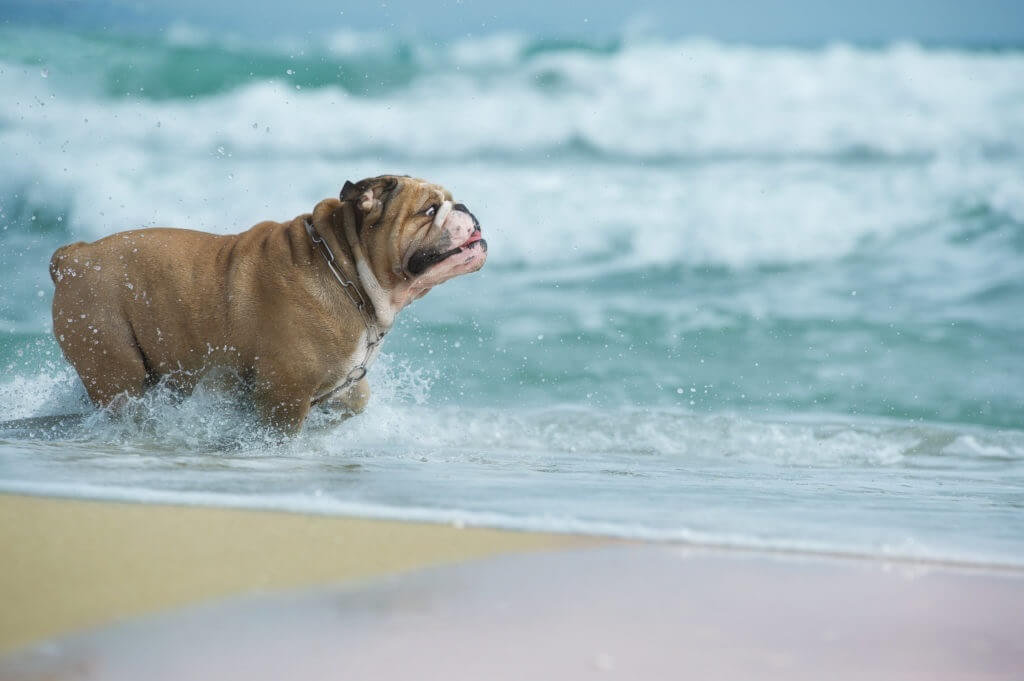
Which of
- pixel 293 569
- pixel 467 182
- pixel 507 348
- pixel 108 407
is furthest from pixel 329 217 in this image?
pixel 467 182

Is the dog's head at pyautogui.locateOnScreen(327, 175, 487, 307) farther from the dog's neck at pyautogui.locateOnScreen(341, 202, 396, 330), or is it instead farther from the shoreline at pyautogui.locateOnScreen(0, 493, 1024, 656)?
the shoreline at pyautogui.locateOnScreen(0, 493, 1024, 656)

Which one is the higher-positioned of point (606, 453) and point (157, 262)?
point (157, 262)

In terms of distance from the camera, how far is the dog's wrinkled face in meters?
3.87

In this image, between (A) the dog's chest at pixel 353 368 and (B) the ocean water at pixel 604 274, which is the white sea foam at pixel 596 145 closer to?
(B) the ocean water at pixel 604 274

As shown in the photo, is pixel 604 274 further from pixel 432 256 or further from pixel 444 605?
pixel 444 605

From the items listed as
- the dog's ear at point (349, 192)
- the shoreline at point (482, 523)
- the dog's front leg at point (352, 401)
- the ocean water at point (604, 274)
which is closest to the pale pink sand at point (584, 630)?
the shoreline at point (482, 523)

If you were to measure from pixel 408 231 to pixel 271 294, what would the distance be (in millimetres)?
514

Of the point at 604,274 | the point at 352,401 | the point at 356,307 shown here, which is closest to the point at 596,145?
the point at 604,274

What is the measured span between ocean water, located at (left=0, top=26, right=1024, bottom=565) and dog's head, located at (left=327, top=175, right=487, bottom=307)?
68 cm

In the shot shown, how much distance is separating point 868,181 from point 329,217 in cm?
860

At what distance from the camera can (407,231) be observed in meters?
3.88

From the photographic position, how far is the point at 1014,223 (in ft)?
35.0

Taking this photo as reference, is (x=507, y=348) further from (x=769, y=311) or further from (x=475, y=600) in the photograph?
(x=475, y=600)

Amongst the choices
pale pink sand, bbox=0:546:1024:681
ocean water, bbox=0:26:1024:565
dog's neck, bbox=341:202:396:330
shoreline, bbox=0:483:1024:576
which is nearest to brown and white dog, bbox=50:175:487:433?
dog's neck, bbox=341:202:396:330
